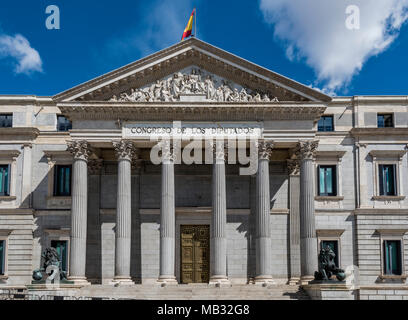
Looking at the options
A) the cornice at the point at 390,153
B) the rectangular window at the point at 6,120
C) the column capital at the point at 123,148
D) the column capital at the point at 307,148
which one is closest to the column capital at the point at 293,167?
the column capital at the point at 307,148

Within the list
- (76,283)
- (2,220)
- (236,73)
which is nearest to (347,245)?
(236,73)

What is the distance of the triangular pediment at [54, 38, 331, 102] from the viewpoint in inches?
1731

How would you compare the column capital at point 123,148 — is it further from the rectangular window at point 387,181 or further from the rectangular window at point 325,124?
the rectangular window at point 387,181

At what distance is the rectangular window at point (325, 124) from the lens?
5006cm

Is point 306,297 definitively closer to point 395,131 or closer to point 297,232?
point 297,232

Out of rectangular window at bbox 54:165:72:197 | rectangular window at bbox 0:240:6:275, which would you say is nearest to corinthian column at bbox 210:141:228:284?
rectangular window at bbox 54:165:72:197

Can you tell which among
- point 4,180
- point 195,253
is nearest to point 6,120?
point 4,180

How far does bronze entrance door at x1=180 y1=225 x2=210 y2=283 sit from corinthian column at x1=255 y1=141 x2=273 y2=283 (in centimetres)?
577

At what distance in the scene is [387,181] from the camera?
161 feet

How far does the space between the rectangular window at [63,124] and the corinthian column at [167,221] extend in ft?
33.5

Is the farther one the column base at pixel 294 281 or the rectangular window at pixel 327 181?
the rectangular window at pixel 327 181

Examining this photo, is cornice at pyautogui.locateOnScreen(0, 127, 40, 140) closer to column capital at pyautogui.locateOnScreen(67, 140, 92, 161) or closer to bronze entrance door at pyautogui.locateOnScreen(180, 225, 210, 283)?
column capital at pyautogui.locateOnScreen(67, 140, 92, 161)

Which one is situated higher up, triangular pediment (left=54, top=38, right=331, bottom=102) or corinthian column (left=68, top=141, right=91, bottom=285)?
triangular pediment (left=54, top=38, right=331, bottom=102)

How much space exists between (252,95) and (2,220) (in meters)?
21.2
